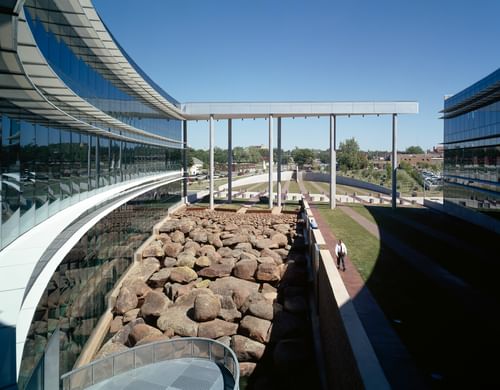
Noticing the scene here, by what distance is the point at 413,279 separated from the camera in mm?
13680

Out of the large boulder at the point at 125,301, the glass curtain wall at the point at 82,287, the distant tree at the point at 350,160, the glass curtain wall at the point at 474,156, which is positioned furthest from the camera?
the distant tree at the point at 350,160

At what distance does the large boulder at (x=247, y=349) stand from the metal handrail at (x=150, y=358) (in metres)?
3.45

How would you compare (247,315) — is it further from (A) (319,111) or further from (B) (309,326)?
(A) (319,111)

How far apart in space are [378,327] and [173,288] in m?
12.2

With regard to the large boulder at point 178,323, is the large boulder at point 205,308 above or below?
above

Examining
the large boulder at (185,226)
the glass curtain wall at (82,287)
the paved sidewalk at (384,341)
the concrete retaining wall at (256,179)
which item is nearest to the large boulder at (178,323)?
the glass curtain wall at (82,287)

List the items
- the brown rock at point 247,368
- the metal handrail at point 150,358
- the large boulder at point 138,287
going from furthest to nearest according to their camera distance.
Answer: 1. the large boulder at point 138,287
2. the brown rock at point 247,368
3. the metal handrail at point 150,358

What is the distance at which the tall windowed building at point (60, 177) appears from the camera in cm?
680

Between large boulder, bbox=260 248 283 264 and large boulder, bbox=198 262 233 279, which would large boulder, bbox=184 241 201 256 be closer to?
large boulder, bbox=198 262 233 279

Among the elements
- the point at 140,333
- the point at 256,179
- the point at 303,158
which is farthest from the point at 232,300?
the point at 303,158

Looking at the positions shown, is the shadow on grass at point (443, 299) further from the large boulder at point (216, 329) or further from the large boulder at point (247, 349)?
the large boulder at point (216, 329)

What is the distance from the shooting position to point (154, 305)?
17.7 meters

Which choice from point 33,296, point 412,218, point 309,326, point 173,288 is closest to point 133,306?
point 173,288

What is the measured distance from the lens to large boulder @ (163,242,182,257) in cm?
2588
